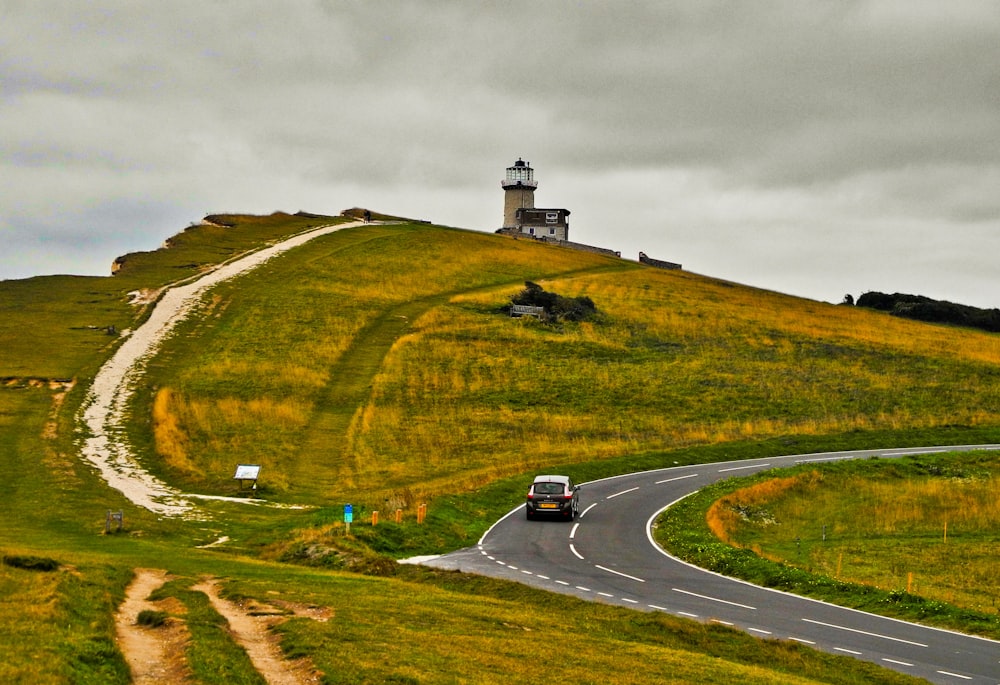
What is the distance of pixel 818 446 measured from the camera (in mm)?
65938

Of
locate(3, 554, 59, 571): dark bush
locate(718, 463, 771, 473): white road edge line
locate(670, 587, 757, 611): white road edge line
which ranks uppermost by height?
locate(718, 463, 771, 473): white road edge line

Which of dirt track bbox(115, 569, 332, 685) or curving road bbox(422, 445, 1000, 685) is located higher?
dirt track bbox(115, 569, 332, 685)

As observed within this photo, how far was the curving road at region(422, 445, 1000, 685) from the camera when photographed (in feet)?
77.6

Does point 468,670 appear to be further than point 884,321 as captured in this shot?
No

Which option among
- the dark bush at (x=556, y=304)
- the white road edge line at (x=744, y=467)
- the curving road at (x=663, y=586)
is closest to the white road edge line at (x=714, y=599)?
the curving road at (x=663, y=586)

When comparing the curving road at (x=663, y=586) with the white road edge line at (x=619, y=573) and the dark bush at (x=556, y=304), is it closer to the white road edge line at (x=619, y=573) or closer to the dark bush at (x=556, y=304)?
the white road edge line at (x=619, y=573)

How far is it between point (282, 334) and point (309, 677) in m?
73.4

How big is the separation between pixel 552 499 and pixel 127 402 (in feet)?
113

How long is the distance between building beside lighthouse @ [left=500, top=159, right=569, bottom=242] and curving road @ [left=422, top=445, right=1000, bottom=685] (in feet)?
389

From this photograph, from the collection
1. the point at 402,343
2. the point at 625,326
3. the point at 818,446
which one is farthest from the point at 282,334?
the point at 818,446

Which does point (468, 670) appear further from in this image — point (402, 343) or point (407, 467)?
point (402, 343)

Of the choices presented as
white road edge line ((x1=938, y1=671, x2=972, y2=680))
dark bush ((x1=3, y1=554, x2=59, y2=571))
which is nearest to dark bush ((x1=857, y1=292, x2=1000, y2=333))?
white road edge line ((x1=938, y1=671, x2=972, y2=680))

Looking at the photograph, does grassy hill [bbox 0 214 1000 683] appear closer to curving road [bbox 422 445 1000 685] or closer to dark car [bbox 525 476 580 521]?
curving road [bbox 422 445 1000 685]

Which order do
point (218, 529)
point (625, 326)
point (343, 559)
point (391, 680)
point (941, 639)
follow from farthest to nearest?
1. point (625, 326)
2. point (218, 529)
3. point (343, 559)
4. point (941, 639)
5. point (391, 680)
